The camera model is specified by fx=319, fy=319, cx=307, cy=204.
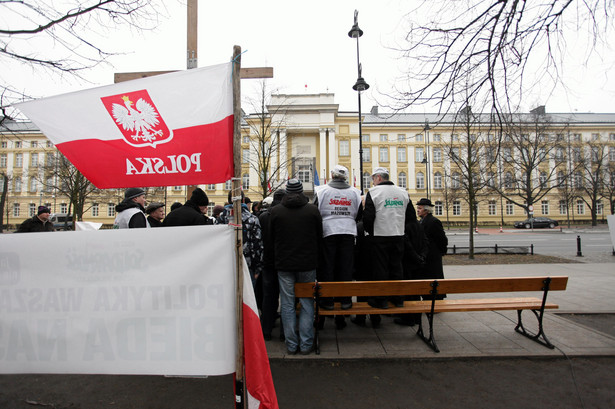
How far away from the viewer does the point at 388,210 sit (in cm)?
428

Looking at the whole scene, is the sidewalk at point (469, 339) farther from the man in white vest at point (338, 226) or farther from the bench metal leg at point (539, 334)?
the man in white vest at point (338, 226)

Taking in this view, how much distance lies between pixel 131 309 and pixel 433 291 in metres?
3.32

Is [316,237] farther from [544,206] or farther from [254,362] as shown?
[544,206]

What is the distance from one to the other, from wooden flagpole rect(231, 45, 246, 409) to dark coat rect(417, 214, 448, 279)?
3814mm

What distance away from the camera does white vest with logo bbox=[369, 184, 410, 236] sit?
14.0 ft

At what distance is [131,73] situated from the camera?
2709 millimetres

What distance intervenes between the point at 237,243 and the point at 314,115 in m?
52.5

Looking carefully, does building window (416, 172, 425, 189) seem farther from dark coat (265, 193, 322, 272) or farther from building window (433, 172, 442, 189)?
dark coat (265, 193, 322, 272)

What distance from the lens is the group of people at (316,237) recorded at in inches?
155

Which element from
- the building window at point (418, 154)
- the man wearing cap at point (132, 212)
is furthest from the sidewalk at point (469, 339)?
the building window at point (418, 154)

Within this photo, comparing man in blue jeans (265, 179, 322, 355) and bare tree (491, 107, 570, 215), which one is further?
bare tree (491, 107, 570, 215)

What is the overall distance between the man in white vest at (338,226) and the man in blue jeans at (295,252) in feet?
0.81

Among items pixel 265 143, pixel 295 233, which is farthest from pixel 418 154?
pixel 295 233

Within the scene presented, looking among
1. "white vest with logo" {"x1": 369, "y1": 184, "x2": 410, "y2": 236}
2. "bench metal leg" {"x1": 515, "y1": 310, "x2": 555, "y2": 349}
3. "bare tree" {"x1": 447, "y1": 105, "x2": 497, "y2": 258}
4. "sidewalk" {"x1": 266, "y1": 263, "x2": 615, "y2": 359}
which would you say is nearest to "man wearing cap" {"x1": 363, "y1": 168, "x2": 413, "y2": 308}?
"white vest with logo" {"x1": 369, "y1": 184, "x2": 410, "y2": 236}
